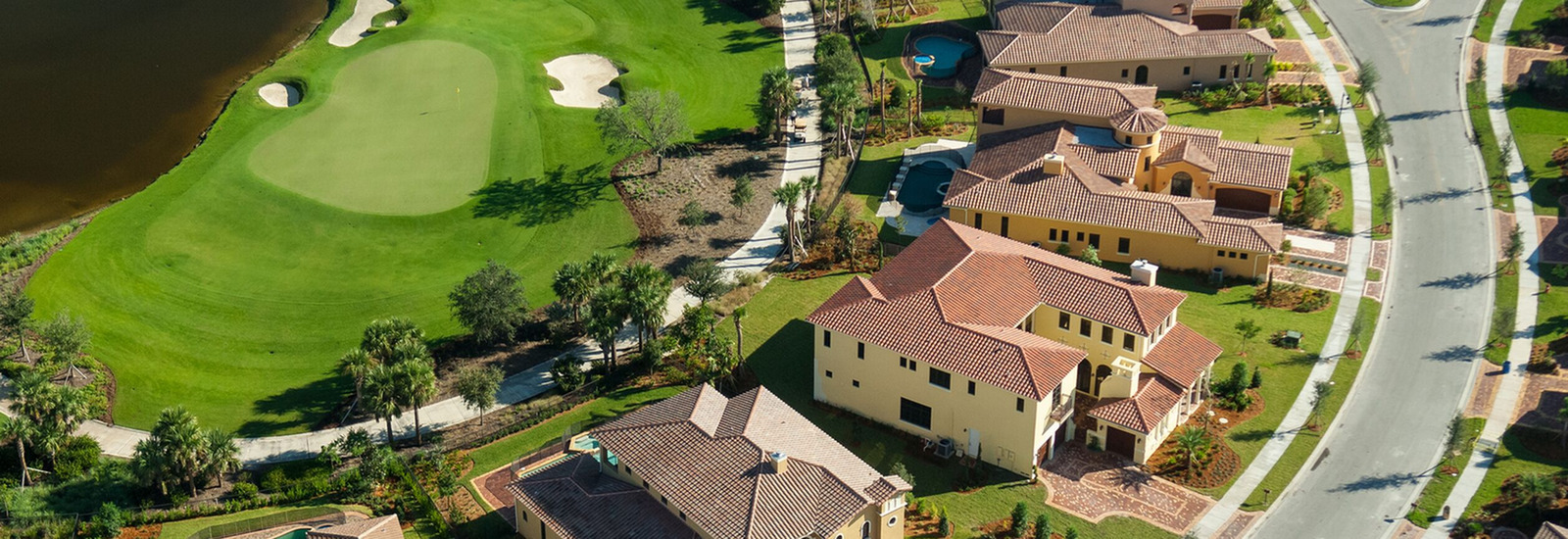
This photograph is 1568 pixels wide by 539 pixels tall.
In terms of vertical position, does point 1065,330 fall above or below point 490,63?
below

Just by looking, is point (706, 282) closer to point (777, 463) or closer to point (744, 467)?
point (744, 467)

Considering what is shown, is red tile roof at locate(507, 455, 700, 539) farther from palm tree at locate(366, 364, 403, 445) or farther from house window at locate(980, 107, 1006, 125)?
house window at locate(980, 107, 1006, 125)

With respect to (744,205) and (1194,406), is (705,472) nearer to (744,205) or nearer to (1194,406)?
(1194,406)

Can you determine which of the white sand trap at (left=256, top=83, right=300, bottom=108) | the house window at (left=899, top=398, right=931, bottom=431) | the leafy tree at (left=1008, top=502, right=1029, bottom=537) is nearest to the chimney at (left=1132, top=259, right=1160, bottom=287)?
the house window at (left=899, top=398, right=931, bottom=431)

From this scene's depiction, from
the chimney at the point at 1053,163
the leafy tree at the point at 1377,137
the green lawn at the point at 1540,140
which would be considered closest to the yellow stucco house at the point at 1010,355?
the chimney at the point at 1053,163

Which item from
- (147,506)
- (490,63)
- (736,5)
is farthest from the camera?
(736,5)

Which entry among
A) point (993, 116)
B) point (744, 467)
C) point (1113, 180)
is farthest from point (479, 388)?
point (993, 116)

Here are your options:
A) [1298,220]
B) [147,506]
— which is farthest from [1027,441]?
[147,506]

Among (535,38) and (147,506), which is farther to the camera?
(535,38)
